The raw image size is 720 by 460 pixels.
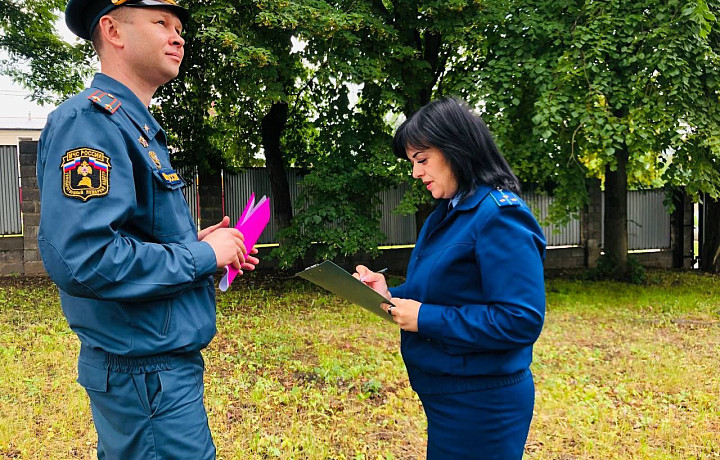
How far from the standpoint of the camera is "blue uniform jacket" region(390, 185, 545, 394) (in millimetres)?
1605

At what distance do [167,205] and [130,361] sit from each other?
1.50ft

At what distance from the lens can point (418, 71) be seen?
842cm

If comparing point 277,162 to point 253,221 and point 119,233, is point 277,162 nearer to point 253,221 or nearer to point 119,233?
point 253,221

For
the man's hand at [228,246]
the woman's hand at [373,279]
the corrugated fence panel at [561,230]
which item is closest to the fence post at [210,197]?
the corrugated fence panel at [561,230]

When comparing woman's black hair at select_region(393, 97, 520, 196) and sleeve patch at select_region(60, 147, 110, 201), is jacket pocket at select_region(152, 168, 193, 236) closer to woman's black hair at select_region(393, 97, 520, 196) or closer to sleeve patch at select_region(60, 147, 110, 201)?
sleeve patch at select_region(60, 147, 110, 201)

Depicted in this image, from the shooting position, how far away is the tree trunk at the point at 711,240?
11727 mm

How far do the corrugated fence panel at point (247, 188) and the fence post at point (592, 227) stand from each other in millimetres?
6617

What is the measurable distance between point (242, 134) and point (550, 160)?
565cm

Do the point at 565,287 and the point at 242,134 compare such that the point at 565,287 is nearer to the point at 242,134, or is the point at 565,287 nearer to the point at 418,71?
the point at 418,71

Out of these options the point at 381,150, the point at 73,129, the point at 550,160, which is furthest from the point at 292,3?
the point at 73,129

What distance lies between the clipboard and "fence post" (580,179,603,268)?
11386mm

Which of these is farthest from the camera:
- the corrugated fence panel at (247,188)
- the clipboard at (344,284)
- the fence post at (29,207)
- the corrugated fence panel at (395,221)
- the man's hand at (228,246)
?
the corrugated fence panel at (395,221)

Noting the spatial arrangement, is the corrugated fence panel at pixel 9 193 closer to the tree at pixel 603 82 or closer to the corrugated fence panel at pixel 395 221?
the corrugated fence panel at pixel 395 221

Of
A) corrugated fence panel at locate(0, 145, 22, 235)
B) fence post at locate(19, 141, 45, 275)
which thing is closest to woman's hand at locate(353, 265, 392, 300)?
fence post at locate(19, 141, 45, 275)
